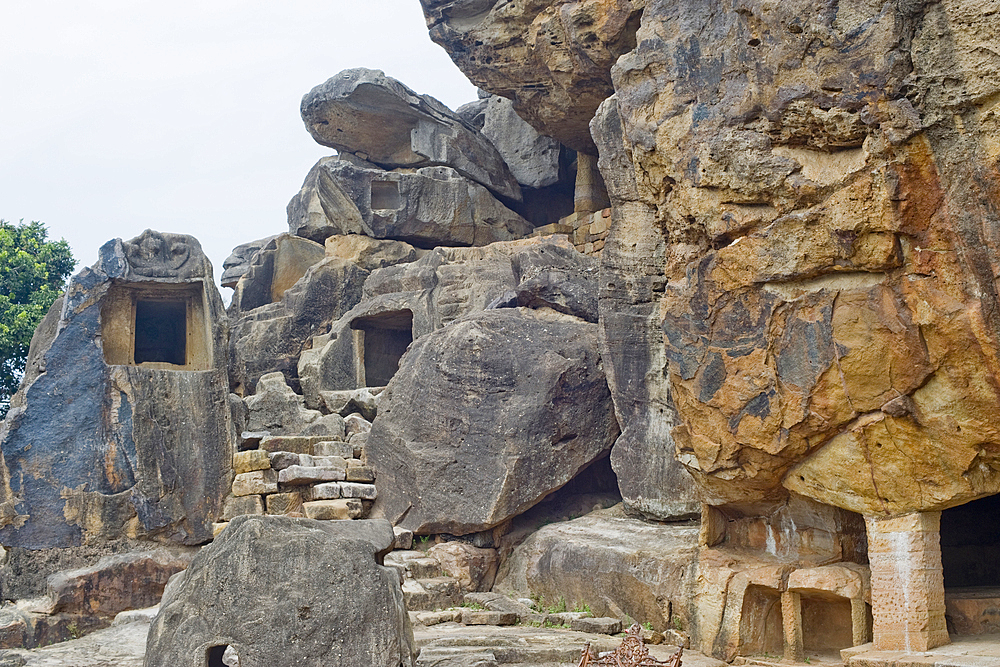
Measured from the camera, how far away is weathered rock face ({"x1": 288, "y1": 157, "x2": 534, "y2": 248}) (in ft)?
58.7

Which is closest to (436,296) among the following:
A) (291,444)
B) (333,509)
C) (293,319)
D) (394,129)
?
(293,319)

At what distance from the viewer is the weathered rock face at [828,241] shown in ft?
20.7

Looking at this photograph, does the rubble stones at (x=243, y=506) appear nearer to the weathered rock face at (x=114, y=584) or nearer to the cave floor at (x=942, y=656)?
the weathered rock face at (x=114, y=584)

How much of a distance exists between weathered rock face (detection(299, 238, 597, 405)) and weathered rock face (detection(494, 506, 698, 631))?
3230 mm

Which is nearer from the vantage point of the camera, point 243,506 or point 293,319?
point 243,506

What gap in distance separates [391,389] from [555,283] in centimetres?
260

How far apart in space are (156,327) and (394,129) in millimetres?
8530

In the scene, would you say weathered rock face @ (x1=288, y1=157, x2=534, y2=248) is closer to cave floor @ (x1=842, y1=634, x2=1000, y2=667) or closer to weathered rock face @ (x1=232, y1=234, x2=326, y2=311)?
weathered rock face @ (x1=232, y1=234, x2=326, y2=311)

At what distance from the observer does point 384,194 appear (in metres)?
18.4

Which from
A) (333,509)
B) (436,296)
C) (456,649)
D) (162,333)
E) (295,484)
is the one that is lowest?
(456,649)

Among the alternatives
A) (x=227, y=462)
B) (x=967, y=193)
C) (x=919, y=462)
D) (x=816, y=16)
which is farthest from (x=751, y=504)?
(x=227, y=462)

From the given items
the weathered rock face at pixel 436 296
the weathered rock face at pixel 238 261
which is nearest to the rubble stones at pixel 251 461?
the weathered rock face at pixel 436 296

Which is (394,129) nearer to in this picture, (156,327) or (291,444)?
(156,327)

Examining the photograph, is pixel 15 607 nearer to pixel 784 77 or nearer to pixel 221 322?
pixel 221 322
